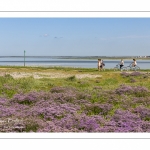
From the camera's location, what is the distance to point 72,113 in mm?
12969

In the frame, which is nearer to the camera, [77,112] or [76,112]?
[76,112]

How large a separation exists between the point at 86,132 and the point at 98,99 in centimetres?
573

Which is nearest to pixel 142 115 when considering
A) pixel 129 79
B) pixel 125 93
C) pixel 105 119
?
pixel 105 119

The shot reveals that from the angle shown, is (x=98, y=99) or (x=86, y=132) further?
(x=98, y=99)

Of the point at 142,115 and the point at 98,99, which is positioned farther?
the point at 98,99
